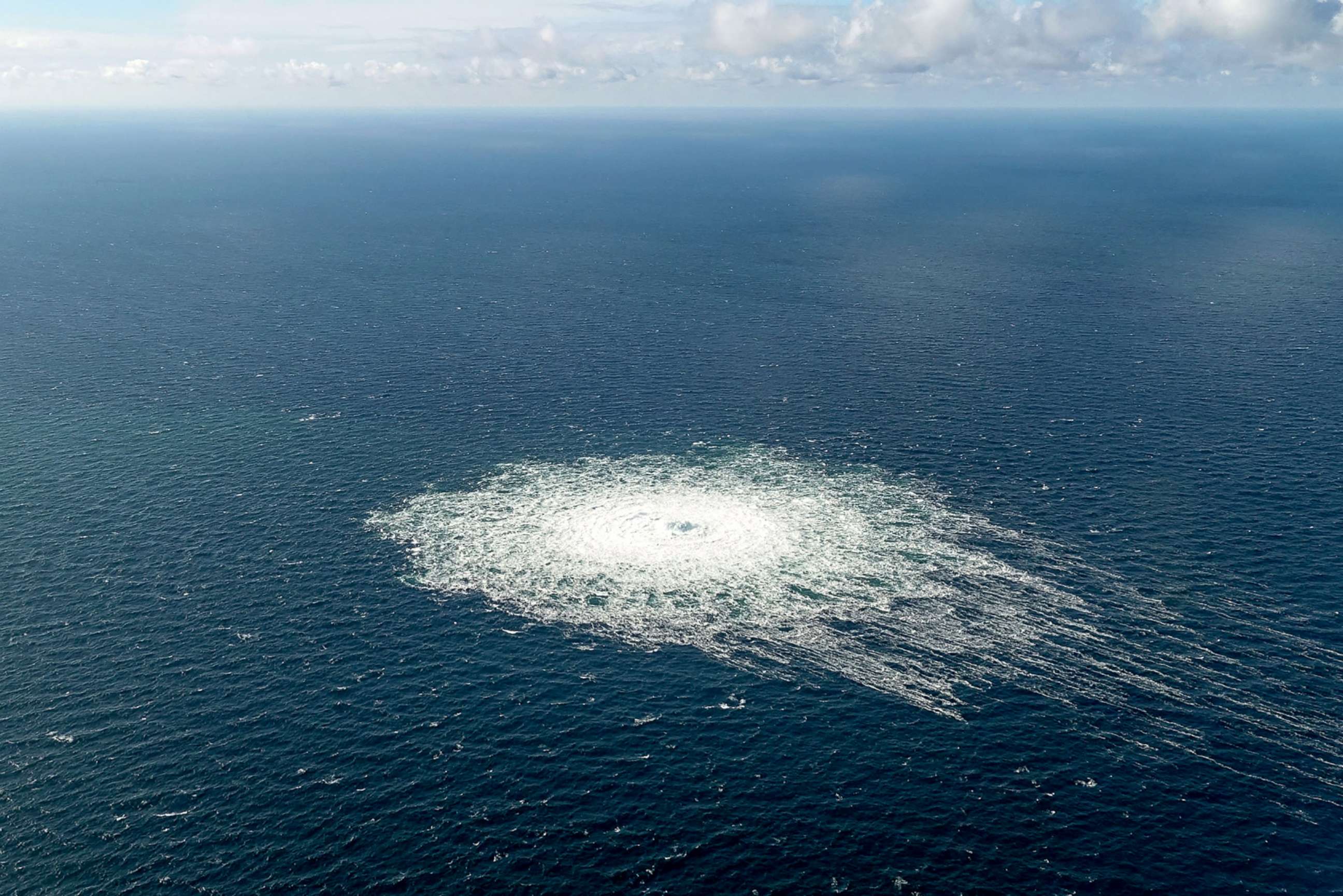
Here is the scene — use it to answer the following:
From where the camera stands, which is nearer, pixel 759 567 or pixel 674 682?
pixel 674 682

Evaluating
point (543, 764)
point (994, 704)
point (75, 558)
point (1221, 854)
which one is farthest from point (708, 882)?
point (75, 558)

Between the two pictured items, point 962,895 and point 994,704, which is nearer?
point 962,895

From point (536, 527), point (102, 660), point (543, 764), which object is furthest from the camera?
point (536, 527)

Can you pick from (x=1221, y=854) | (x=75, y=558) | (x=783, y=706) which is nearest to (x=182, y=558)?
(x=75, y=558)

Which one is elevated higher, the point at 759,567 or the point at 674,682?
the point at 759,567

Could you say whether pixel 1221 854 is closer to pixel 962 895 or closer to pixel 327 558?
pixel 962 895

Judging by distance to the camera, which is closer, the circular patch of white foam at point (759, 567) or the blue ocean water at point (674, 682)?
the blue ocean water at point (674, 682)

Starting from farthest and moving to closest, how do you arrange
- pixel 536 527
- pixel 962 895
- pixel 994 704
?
pixel 536 527, pixel 994 704, pixel 962 895

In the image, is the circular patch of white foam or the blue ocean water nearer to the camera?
the blue ocean water

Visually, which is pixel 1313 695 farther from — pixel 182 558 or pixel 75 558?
pixel 75 558
